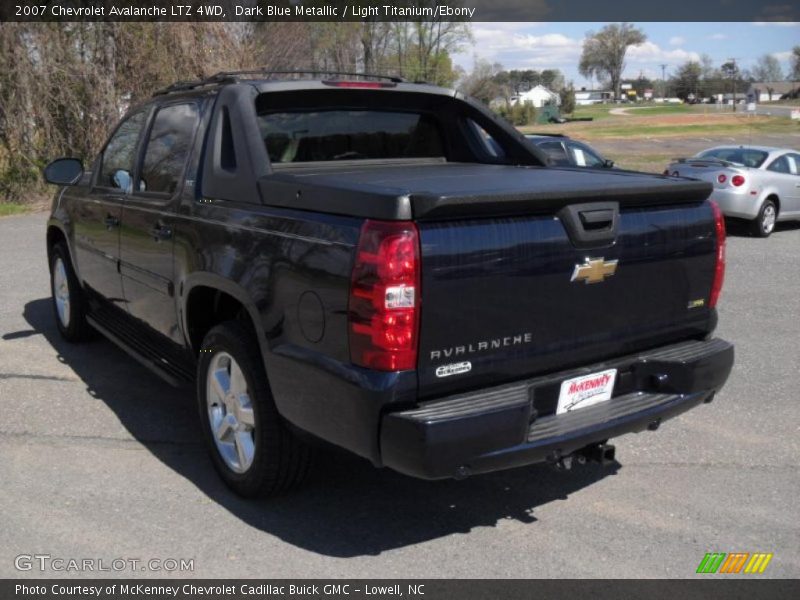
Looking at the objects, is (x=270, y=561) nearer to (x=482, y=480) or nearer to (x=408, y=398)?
(x=408, y=398)

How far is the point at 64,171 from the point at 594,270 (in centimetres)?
413

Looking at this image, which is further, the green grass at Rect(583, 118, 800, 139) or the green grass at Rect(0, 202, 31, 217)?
the green grass at Rect(583, 118, 800, 139)

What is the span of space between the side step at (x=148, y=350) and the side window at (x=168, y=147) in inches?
35.5

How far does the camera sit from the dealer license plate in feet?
11.7

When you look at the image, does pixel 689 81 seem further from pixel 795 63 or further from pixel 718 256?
pixel 718 256

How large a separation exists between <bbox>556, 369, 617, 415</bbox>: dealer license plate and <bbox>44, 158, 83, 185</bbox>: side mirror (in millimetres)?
4121

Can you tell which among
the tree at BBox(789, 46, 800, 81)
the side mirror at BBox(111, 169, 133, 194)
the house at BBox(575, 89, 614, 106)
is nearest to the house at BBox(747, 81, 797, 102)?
the tree at BBox(789, 46, 800, 81)

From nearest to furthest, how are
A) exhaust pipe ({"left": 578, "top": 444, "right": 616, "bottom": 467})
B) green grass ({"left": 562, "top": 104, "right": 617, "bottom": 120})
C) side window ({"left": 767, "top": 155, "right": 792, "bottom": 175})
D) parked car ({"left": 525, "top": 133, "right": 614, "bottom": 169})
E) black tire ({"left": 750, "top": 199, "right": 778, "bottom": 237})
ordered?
exhaust pipe ({"left": 578, "top": 444, "right": 616, "bottom": 467}) < black tire ({"left": 750, "top": 199, "right": 778, "bottom": 237}) < side window ({"left": 767, "top": 155, "right": 792, "bottom": 175}) < parked car ({"left": 525, "top": 133, "right": 614, "bottom": 169}) < green grass ({"left": 562, "top": 104, "right": 617, "bottom": 120})

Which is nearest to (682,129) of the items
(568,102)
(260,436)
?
(568,102)

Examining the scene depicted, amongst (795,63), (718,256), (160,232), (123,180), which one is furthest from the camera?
(795,63)

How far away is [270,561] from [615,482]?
1.86 metres

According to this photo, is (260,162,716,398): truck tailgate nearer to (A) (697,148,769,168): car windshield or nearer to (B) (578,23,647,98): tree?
(A) (697,148,769,168): car windshield

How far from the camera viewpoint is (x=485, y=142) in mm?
5344
